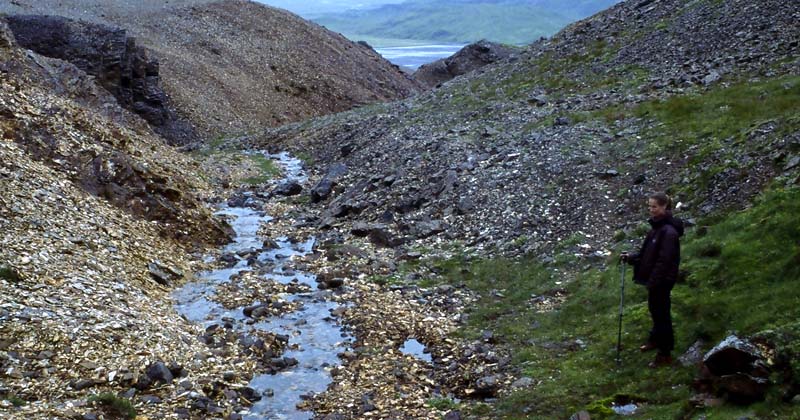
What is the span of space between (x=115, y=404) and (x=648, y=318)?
466 inches

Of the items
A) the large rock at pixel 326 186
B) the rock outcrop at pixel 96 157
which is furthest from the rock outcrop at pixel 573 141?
the rock outcrop at pixel 96 157

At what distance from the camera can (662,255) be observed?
571 inches

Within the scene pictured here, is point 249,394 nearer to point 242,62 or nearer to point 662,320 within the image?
point 662,320

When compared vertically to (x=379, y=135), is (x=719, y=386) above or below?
below

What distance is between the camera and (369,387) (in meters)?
17.2

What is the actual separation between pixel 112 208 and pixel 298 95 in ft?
169

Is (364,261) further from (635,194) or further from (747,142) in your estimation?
(747,142)

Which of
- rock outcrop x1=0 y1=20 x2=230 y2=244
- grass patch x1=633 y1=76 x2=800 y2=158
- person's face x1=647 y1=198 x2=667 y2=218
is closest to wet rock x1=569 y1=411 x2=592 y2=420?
person's face x1=647 y1=198 x2=667 y2=218

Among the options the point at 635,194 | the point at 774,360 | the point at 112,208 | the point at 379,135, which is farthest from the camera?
the point at 379,135

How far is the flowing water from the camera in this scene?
17.2 m

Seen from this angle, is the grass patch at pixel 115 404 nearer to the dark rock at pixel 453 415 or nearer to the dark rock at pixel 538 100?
the dark rock at pixel 453 415

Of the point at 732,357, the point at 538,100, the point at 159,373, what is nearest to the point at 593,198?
the point at 732,357

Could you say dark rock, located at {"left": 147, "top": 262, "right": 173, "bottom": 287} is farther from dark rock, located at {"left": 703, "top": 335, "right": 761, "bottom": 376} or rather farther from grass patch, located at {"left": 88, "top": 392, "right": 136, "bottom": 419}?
dark rock, located at {"left": 703, "top": 335, "right": 761, "bottom": 376}

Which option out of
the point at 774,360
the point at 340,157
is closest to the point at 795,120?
the point at 774,360
